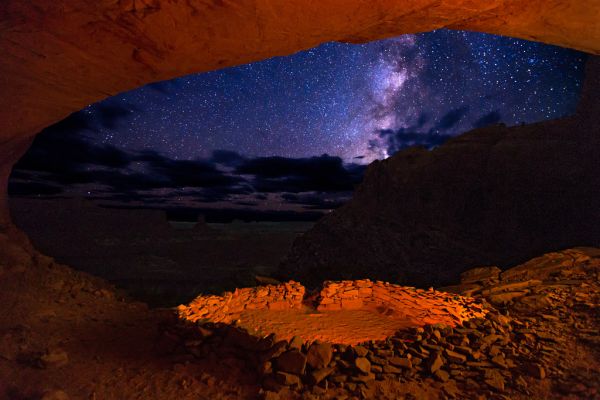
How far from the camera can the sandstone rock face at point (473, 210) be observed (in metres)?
11.8

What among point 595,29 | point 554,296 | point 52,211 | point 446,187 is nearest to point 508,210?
point 446,187

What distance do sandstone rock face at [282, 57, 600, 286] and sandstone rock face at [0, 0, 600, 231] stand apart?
8.84 metres

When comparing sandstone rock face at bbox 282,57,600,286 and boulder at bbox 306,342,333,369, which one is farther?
sandstone rock face at bbox 282,57,600,286

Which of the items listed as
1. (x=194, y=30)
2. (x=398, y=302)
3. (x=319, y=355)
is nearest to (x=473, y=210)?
(x=398, y=302)

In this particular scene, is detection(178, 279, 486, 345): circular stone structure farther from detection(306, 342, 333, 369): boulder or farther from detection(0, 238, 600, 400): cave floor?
A: detection(306, 342, 333, 369): boulder

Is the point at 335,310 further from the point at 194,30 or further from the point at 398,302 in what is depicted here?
the point at 194,30

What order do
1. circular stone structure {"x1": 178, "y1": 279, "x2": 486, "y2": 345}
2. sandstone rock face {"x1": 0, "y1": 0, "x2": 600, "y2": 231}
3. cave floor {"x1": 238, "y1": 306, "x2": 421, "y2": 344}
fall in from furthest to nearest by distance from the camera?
1. circular stone structure {"x1": 178, "y1": 279, "x2": 486, "y2": 345}
2. cave floor {"x1": 238, "y1": 306, "x2": 421, "y2": 344}
3. sandstone rock face {"x1": 0, "y1": 0, "x2": 600, "y2": 231}

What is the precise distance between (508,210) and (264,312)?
474 inches

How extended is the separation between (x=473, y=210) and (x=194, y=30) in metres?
14.4

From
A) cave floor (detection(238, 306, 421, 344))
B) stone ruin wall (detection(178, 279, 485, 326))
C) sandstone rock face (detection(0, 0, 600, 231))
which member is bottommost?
cave floor (detection(238, 306, 421, 344))

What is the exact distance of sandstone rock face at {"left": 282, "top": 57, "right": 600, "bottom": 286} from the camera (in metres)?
11.8

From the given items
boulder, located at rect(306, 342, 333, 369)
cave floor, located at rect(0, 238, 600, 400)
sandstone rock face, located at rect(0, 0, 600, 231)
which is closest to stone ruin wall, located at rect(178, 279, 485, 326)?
cave floor, located at rect(0, 238, 600, 400)

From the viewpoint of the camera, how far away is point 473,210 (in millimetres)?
14211

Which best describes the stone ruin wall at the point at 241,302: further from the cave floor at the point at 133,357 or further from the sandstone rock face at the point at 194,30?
the sandstone rock face at the point at 194,30
